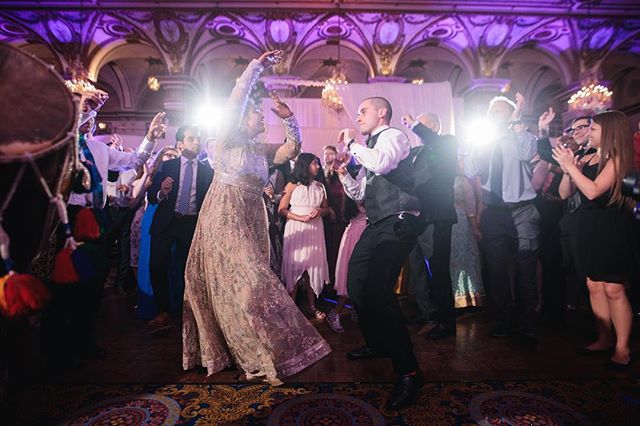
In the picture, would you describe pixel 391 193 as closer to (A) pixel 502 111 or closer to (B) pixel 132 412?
(A) pixel 502 111

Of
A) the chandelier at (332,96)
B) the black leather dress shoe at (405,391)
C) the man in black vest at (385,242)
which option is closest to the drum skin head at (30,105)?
the man in black vest at (385,242)

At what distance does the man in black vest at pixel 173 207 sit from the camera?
339 cm

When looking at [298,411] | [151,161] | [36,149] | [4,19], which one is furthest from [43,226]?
[4,19]

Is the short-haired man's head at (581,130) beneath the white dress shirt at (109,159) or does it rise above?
above

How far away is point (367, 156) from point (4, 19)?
13.1 meters

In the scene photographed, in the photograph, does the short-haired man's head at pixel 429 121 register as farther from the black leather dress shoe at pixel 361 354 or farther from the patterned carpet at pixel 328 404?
the patterned carpet at pixel 328 404

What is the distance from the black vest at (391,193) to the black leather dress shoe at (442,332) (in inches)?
55.6

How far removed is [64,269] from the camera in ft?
4.21

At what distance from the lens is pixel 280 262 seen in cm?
413

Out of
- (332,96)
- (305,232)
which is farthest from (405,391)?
(332,96)

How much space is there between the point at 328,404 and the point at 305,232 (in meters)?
1.95

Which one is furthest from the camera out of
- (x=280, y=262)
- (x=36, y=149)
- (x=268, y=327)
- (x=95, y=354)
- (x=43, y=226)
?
(x=280, y=262)

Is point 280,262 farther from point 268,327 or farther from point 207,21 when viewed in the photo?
point 207,21

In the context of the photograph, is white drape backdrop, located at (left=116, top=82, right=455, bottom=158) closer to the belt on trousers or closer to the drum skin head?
the belt on trousers
